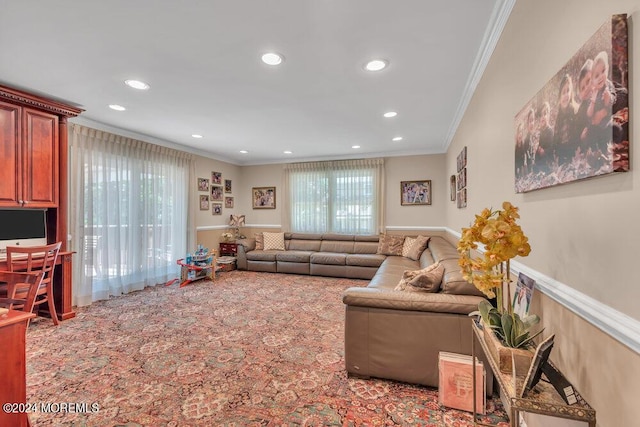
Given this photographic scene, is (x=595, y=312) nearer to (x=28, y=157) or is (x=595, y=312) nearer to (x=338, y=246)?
(x=28, y=157)

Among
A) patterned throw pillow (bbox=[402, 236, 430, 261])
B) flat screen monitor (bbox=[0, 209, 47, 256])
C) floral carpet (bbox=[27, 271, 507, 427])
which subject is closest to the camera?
floral carpet (bbox=[27, 271, 507, 427])

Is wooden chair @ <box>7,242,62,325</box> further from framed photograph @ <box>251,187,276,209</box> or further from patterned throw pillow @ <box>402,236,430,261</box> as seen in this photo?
patterned throw pillow @ <box>402,236,430,261</box>

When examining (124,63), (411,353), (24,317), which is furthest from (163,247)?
(411,353)

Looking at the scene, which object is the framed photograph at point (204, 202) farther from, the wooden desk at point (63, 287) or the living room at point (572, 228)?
the living room at point (572, 228)

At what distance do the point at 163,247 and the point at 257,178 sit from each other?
286 cm

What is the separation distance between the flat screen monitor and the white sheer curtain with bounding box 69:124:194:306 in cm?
43

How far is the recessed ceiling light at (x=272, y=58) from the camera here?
7.37ft

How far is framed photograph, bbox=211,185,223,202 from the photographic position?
6.25 m

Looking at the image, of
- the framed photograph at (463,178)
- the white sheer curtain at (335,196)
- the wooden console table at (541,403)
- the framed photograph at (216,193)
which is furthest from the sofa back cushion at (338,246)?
the wooden console table at (541,403)

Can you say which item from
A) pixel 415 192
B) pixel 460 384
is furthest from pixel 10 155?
pixel 415 192

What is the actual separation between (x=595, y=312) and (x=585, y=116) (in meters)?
0.65

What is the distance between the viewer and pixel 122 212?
4.30 metres

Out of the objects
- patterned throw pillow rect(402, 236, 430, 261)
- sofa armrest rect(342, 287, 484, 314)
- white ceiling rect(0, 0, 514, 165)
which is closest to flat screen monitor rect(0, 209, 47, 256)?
white ceiling rect(0, 0, 514, 165)

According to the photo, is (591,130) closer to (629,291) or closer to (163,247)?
(629,291)
